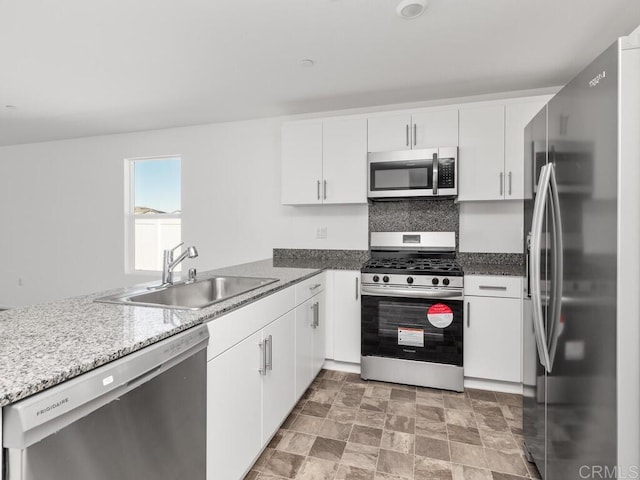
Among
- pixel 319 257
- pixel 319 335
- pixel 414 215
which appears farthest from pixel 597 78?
pixel 319 257

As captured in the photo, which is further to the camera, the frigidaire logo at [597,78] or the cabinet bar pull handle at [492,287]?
the cabinet bar pull handle at [492,287]

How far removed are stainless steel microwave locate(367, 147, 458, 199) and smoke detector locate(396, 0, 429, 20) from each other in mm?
1050

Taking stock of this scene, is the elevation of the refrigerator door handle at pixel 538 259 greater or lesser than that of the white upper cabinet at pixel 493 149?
lesser

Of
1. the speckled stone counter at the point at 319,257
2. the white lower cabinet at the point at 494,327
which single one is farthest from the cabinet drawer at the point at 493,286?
the speckled stone counter at the point at 319,257

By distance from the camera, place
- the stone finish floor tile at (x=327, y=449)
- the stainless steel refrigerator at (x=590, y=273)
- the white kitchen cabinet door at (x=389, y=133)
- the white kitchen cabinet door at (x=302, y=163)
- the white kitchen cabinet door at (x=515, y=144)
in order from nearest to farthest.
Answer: the stainless steel refrigerator at (x=590, y=273), the stone finish floor tile at (x=327, y=449), the white kitchen cabinet door at (x=515, y=144), the white kitchen cabinet door at (x=389, y=133), the white kitchen cabinet door at (x=302, y=163)

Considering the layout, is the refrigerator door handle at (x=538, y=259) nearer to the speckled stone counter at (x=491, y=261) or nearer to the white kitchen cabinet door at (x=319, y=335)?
the speckled stone counter at (x=491, y=261)

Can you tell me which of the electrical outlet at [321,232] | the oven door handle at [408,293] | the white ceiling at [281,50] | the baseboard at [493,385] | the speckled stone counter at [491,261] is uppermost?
the white ceiling at [281,50]

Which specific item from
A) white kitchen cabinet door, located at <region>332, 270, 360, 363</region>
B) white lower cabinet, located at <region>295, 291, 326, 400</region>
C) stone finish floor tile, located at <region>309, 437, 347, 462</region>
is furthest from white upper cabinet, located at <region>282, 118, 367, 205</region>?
stone finish floor tile, located at <region>309, 437, 347, 462</region>

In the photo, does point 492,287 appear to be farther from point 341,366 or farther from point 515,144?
point 341,366

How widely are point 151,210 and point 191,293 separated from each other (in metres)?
2.66

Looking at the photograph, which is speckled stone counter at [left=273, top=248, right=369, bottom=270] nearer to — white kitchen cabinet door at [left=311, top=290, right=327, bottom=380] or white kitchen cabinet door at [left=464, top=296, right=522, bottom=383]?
white kitchen cabinet door at [left=311, top=290, right=327, bottom=380]

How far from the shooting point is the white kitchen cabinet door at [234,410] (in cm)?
133

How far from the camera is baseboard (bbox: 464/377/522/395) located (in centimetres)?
255

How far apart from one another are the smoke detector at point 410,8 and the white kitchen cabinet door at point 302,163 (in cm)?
128
